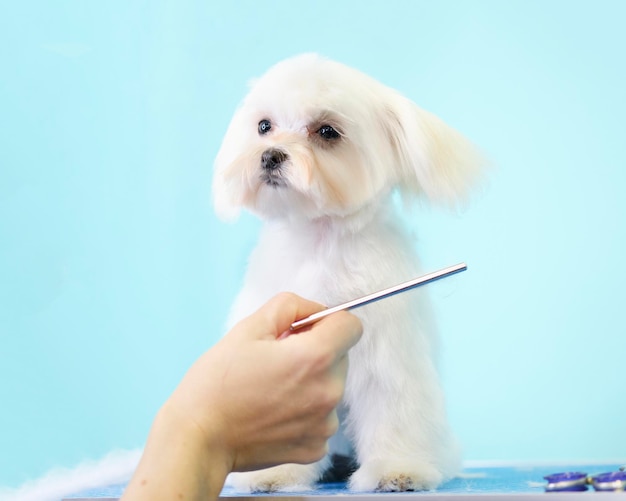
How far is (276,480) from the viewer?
1.47m

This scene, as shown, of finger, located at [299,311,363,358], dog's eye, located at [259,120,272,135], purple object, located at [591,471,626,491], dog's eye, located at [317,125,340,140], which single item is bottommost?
purple object, located at [591,471,626,491]

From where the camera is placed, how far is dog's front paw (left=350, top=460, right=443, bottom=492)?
139 cm

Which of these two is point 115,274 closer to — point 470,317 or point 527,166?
point 470,317

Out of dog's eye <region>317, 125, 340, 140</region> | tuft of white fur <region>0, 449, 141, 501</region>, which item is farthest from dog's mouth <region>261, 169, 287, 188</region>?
tuft of white fur <region>0, 449, 141, 501</region>

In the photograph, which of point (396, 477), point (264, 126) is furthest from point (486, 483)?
point (264, 126)

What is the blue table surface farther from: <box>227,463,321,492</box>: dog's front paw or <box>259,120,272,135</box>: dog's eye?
<box>259,120,272,135</box>: dog's eye

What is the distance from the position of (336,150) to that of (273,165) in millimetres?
137

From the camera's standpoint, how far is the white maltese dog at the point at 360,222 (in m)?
1.46

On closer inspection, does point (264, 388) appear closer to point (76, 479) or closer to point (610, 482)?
point (610, 482)

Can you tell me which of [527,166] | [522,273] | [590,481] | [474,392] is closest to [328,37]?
[527,166]

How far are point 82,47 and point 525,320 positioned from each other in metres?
1.36

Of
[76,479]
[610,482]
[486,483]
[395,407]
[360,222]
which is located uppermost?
[360,222]

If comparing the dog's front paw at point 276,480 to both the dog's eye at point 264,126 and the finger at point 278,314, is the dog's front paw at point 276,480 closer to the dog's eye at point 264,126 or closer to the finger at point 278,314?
the finger at point 278,314

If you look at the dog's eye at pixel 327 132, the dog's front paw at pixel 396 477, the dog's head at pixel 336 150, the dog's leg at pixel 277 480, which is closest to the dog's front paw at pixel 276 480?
the dog's leg at pixel 277 480
